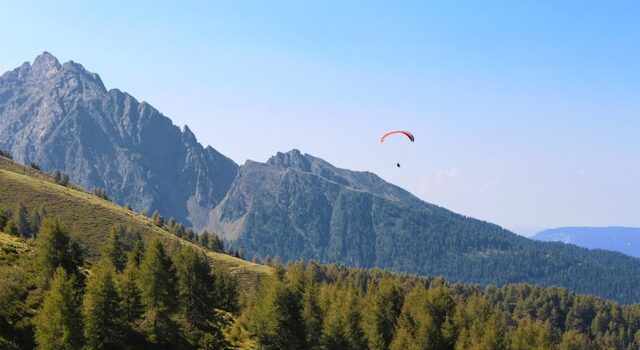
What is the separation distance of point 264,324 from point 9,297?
3795 cm

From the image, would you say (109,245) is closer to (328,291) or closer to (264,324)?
(264,324)

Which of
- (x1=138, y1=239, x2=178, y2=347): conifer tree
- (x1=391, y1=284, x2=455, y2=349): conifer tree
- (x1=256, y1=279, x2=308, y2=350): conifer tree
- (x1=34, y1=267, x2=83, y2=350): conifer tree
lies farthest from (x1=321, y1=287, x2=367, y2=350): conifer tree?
(x1=34, y1=267, x2=83, y2=350): conifer tree

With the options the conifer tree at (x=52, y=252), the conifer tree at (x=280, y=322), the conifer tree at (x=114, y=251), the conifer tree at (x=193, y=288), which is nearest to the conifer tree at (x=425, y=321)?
the conifer tree at (x=280, y=322)

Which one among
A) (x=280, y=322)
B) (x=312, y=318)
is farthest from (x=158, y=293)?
(x=312, y=318)

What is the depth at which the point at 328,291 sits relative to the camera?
115 metres

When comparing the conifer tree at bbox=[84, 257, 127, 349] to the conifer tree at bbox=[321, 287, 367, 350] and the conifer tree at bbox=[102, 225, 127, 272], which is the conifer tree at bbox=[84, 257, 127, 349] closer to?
the conifer tree at bbox=[102, 225, 127, 272]

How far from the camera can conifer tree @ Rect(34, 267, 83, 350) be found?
56938mm

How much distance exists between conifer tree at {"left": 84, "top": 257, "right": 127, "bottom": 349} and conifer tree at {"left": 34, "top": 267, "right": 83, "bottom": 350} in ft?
6.24

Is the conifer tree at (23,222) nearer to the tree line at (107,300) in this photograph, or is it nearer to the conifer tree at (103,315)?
the tree line at (107,300)

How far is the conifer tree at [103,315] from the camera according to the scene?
61812 mm

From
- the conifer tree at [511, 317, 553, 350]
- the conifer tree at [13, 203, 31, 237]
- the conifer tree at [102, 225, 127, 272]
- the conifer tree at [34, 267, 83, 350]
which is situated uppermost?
the conifer tree at [13, 203, 31, 237]

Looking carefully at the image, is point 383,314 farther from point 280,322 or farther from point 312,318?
point 280,322

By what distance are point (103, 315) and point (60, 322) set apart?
7.08m

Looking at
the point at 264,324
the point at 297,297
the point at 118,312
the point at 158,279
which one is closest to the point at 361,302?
the point at 297,297
